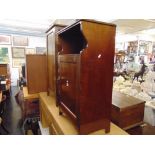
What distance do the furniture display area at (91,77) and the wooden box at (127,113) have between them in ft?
0.93

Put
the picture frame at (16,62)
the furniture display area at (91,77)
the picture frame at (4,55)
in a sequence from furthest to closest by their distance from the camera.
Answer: the picture frame at (16,62)
the picture frame at (4,55)
the furniture display area at (91,77)

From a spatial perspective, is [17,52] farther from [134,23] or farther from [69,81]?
[69,81]

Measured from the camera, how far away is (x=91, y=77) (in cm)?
102

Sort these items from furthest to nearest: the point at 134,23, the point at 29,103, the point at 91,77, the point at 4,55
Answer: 1. the point at 4,55
2. the point at 134,23
3. the point at 29,103
4. the point at 91,77

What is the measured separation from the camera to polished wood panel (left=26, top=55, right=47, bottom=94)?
2.30 metres

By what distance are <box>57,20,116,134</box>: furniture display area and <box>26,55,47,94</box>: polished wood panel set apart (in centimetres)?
121

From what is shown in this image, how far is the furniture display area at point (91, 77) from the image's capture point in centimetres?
99

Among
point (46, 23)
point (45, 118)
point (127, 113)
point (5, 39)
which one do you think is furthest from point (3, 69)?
point (127, 113)

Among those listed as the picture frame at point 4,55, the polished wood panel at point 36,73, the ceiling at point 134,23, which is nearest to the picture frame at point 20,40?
the picture frame at point 4,55

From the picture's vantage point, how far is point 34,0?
120 cm

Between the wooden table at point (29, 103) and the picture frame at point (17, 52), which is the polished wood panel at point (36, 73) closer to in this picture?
the wooden table at point (29, 103)

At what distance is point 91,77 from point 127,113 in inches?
26.2
